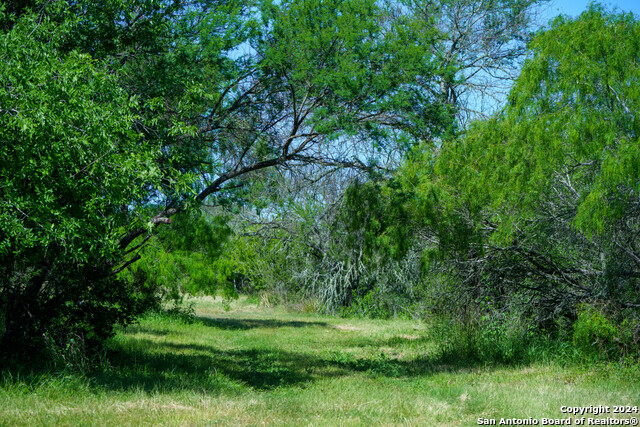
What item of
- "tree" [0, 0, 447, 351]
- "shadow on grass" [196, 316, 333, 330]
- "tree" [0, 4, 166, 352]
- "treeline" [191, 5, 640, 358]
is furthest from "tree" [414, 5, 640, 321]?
"shadow on grass" [196, 316, 333, 330]

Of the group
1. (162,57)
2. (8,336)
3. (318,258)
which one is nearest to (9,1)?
(162,57)

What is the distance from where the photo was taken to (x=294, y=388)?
8.69m

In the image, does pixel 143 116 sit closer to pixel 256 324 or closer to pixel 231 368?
pixel 231 368

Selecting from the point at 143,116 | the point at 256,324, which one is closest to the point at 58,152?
the point at 143,116

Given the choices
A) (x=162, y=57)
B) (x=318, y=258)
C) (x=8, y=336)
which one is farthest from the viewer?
(x=318, y=258)

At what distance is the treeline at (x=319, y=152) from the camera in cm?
625

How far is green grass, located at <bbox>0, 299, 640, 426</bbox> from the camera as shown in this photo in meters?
6.38

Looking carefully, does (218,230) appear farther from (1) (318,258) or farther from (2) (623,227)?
(2) (623,227)

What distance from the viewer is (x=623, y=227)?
8555mm

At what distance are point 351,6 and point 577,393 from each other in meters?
6.74

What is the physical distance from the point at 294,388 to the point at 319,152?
410cm

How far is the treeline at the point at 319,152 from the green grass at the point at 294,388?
0.92m

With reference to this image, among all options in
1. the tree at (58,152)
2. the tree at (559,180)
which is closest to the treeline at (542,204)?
the tree at (559,180)

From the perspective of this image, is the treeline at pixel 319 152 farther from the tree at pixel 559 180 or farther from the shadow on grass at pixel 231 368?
the shadow on grass at pixel 231 368
